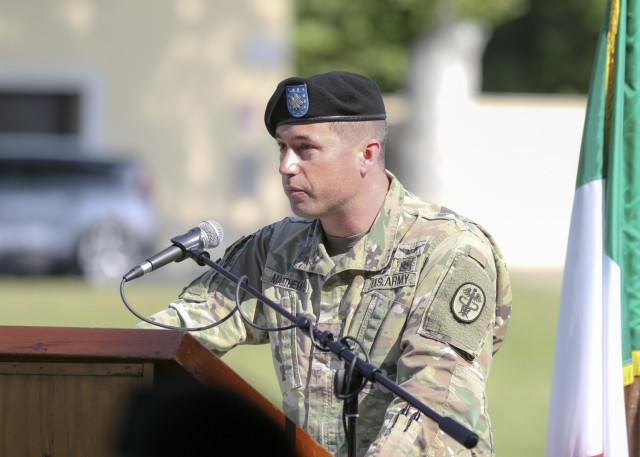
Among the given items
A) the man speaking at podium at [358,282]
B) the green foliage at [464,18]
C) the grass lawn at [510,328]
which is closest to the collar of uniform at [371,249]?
the man speaking at podium at [358,282]

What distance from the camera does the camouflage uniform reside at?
3359 millimetres

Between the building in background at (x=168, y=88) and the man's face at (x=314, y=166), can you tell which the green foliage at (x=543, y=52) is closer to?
the building in background at (x=168, y=88)

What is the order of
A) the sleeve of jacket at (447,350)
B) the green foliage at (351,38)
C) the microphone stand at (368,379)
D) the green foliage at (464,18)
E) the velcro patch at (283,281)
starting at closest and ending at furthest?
the microphone stand at (368,379) < the sleeve of jacket at (447,350) < the velcro patch at (283,281) < the green foliage at (464,18) < the green foliage at (351,38)

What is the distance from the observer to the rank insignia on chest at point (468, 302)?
3.45m

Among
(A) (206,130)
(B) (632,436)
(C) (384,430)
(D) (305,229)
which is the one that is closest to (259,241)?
(D) (305,229)

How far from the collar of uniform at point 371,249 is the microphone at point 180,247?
0.46m

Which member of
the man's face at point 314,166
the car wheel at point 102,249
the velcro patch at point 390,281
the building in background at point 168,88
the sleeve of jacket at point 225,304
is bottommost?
the car wheel at point 102,249

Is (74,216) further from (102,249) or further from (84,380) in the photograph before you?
(84,380)

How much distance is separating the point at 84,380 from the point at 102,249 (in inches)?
556

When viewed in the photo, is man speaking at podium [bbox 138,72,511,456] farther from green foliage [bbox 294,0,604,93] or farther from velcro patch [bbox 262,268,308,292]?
green foliage [bbox 294,0,604,93]

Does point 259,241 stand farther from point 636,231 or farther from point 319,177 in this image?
point 636,231

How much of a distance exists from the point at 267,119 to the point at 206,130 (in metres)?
16.9

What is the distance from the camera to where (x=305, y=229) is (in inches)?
158

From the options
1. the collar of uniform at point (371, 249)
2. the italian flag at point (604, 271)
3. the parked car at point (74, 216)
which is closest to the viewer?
the collar of uniform at point (371, 249)
